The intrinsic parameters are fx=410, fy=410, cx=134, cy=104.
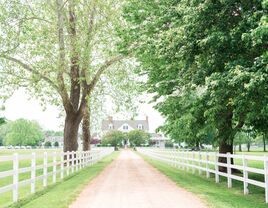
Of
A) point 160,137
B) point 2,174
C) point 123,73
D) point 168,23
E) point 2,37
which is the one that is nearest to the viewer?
point 2,174

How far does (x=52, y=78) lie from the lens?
2758 cm

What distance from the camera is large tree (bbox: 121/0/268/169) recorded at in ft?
37.3

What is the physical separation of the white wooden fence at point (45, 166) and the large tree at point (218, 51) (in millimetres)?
5803

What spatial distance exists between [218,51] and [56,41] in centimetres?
1570

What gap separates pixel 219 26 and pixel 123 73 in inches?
698

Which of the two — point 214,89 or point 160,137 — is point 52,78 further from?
point 160,137

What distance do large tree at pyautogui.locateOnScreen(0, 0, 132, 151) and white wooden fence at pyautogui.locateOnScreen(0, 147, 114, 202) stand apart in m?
4.51

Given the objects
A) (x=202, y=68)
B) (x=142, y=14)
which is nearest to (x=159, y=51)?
(x=202, y=68)

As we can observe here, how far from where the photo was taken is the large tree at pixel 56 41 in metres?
25.8

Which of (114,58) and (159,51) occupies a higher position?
(114,58)

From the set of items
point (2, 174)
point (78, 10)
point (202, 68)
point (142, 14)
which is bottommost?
point (2, 174)

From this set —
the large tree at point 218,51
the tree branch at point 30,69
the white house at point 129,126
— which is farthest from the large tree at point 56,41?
the white house at point 129,126

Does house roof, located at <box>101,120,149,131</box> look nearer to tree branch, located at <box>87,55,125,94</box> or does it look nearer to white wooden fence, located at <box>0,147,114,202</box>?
white wooden fence, located at <box>0,147,114,202</box>

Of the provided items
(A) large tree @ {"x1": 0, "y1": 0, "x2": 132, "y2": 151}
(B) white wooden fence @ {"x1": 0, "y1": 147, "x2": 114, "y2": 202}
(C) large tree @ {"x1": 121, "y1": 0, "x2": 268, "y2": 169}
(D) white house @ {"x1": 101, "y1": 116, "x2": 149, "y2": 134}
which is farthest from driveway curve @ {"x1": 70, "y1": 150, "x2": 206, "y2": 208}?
(D) white house @ {"x1": 101, "y1": 116, "x2": 149, "y2": 134}
